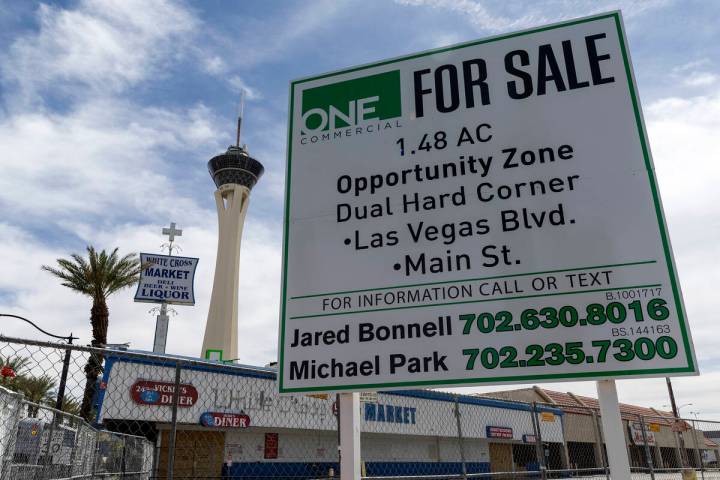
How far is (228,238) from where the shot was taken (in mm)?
53969

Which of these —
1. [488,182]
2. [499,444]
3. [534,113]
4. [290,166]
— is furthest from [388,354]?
[499,444]

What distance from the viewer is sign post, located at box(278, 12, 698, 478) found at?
288 cm

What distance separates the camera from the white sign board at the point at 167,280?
118 ft

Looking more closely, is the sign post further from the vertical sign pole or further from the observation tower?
the observation tower

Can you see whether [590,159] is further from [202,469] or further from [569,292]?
[202,469]

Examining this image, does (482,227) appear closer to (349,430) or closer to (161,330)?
(349,430)

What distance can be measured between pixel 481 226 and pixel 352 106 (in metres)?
1.33

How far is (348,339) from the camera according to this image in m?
3.28

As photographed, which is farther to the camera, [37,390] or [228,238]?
[228,238]

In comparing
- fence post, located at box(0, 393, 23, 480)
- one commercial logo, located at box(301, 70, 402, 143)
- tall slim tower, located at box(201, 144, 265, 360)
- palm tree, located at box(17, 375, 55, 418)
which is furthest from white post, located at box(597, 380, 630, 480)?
tall slim tower, located at box(201, 144, 265, 360)

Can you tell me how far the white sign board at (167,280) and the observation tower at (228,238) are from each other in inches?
481

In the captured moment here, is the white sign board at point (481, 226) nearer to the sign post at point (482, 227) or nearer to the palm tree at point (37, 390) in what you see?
the sign post at point (482, 227)

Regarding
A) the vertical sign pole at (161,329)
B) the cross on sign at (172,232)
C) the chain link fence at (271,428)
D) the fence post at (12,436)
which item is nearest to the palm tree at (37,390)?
the chain link fence at (271,428)

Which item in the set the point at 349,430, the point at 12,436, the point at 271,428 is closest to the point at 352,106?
the point at 349,430
